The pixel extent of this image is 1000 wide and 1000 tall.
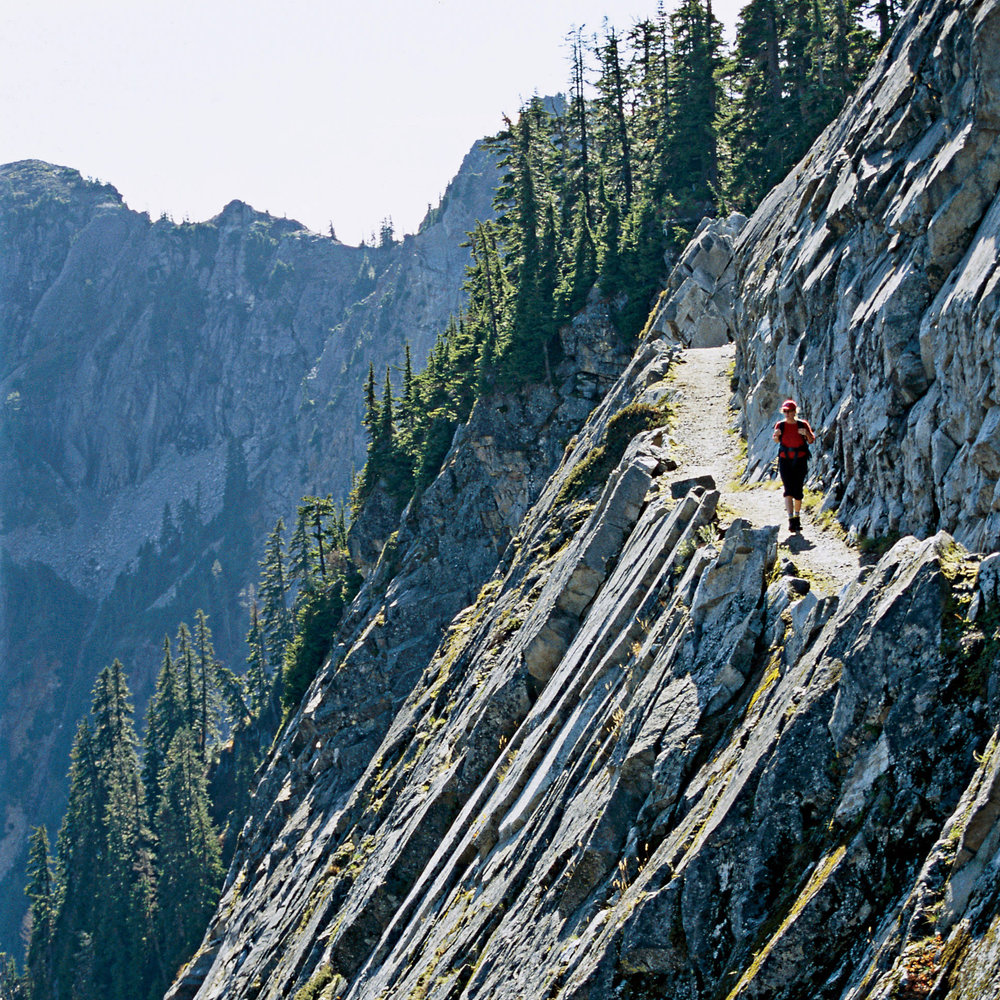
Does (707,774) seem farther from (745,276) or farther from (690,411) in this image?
(745,276)

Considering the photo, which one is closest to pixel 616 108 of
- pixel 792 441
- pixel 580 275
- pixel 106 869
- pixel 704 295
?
pixel 580 275

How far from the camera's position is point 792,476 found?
15.6 metres

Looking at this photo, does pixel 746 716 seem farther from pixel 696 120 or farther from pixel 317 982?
pixel 696 120

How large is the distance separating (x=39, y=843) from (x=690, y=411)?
90.9 meters

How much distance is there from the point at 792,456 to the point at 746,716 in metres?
4.92

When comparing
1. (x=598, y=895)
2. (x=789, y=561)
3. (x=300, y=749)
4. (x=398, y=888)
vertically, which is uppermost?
(x=789, y=561)

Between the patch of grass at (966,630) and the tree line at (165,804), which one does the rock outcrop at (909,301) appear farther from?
the tree line at (165,804)

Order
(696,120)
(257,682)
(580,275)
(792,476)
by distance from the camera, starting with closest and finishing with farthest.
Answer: (792,476) → (580,275) → (696,120) → (257,682)

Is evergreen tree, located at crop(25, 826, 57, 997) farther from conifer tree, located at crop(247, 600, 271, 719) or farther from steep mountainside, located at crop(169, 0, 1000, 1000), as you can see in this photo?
steep mountainside, located at crop(169, 0, 1000, 1000)

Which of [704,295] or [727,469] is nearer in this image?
[727,469]

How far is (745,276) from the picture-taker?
97.0 ft

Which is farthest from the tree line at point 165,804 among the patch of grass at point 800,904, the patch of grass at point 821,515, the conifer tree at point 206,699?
the patch of grass at point 800,904

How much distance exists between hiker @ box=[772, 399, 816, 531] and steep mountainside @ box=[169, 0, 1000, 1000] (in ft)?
2.34

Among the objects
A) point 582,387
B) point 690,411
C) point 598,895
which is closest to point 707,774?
point 598,895
